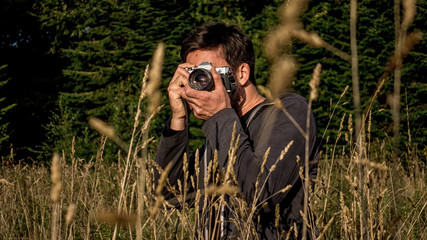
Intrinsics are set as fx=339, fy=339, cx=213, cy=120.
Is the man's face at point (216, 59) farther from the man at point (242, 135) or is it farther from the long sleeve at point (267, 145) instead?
the long sleeve at point (267, 145)

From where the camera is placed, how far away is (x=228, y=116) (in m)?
1.28

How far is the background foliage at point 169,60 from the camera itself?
20.4 ft

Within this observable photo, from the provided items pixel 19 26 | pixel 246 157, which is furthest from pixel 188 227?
pixel 19 26

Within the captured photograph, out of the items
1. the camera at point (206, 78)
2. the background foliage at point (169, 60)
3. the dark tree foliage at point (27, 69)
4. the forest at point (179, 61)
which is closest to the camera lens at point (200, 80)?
the camera at point (206, 78)

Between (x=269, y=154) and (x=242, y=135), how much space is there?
0.39 feet

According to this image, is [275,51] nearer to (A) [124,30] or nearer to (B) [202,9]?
(B) [202,9]

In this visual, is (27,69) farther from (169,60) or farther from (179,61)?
(179,61)

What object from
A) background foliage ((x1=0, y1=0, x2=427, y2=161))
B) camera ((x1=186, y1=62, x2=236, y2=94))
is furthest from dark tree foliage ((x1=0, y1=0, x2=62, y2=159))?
camera ((x1=186, y1=62, x2=236, y2=94))

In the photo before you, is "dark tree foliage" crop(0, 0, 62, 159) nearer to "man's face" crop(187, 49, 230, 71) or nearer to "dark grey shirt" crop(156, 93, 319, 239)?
"man's face" crop(187, 49, 230, 71)

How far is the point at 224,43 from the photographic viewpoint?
1.79 metres

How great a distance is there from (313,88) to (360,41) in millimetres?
6545

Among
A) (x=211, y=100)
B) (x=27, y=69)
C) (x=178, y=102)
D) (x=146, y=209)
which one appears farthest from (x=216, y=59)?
(x=27, y=69)

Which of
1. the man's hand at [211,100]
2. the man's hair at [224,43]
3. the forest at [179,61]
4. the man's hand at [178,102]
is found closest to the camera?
the man's hand at [211,100]

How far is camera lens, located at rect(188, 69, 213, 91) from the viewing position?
1.41 meters
